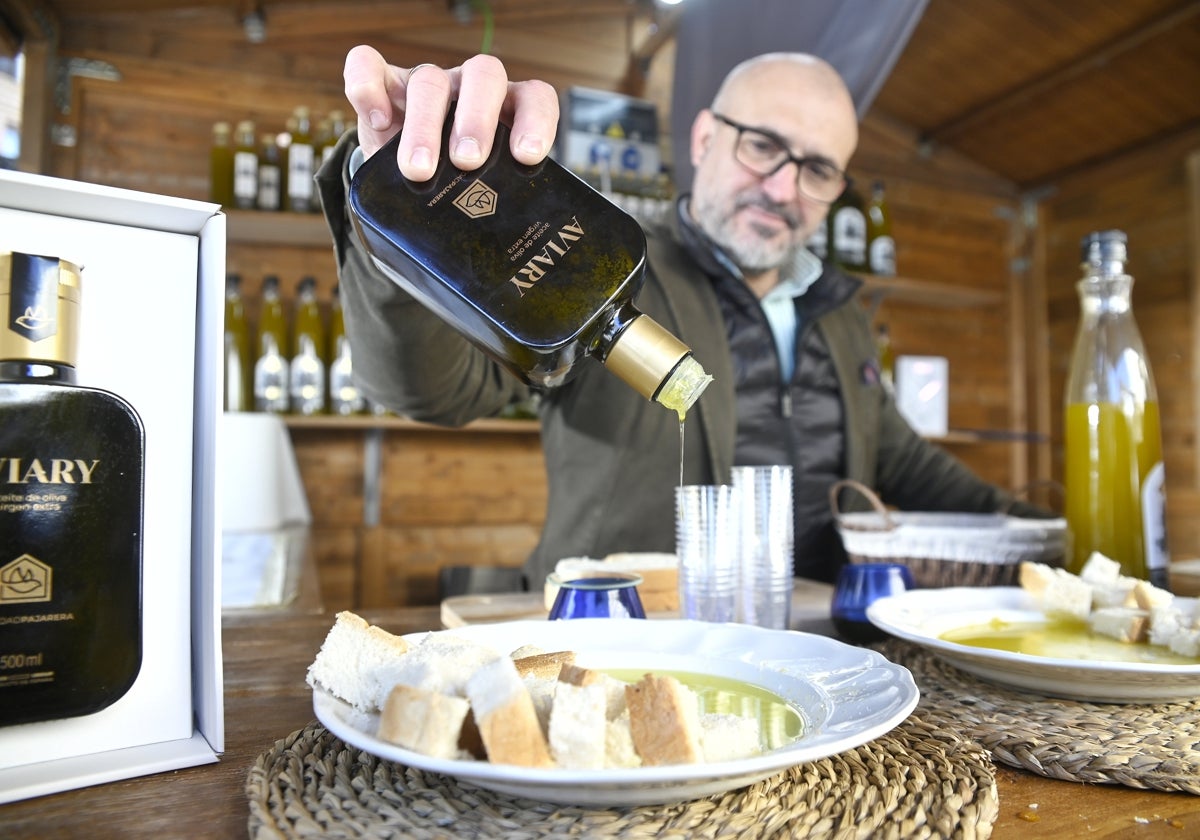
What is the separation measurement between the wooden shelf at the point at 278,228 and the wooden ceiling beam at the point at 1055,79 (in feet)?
8.17

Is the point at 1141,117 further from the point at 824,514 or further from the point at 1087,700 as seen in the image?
the point at 1087,700

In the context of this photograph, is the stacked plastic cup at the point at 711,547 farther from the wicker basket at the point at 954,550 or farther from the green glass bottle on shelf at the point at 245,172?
the green glass bottle on shelf at the point at 245,172

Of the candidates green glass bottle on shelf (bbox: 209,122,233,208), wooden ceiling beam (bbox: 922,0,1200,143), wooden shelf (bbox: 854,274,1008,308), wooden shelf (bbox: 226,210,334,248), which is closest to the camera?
wooden shelf (bbox: 226,210,334,248)

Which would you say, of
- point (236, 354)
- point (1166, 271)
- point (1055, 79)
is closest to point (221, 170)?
point (236, 354)

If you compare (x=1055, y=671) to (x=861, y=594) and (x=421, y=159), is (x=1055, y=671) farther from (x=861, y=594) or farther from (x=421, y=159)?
(x=421, y=159)

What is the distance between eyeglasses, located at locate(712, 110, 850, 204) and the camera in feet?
5.01

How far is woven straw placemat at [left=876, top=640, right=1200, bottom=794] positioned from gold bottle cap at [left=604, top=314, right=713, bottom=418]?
0.27 metres

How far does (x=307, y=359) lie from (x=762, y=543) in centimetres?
193

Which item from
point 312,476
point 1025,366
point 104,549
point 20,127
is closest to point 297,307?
point 312,476

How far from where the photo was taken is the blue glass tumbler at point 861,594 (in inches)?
31.5

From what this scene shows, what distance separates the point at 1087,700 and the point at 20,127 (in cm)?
269

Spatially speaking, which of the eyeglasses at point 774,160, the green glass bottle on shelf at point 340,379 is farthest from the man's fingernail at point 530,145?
the green glass bottle on shelf at point 340,379

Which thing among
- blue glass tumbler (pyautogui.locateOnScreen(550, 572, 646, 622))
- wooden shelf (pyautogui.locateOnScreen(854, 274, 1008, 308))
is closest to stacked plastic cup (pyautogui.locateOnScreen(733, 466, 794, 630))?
blue glass tumbler (pyautogui.locateOnScreen(550, 572, 646, 622))

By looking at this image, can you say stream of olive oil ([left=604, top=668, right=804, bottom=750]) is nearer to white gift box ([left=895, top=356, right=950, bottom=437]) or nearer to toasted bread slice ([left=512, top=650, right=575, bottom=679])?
toasted bread slice ([left=512, top=650, right=575, bottom=679])
